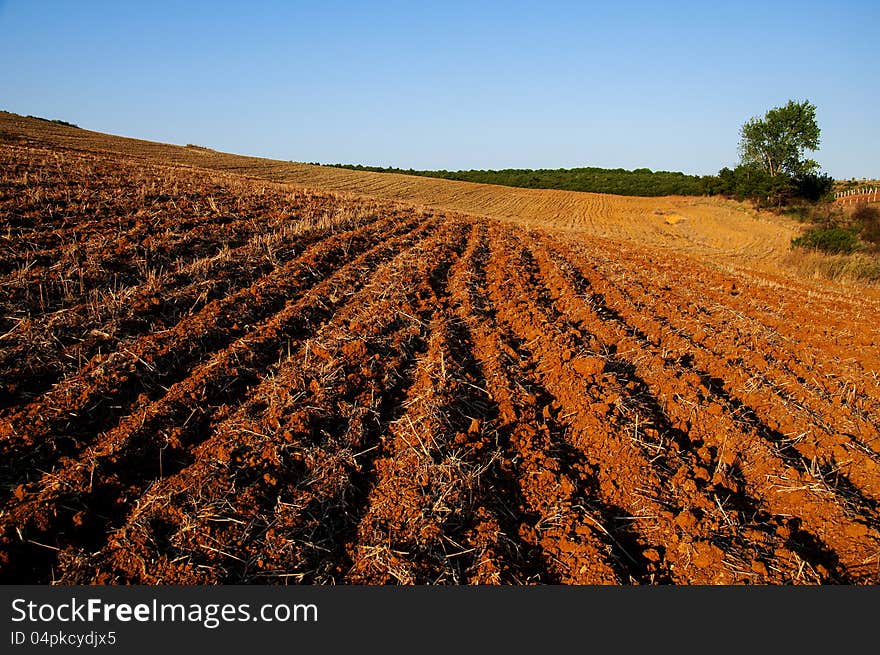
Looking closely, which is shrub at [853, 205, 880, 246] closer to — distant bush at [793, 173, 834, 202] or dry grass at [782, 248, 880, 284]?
dry grass at [782, 248, 880, 284]

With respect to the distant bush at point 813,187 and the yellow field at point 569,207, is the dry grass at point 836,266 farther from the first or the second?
the distant bush at point 813,187

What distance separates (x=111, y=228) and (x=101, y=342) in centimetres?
432

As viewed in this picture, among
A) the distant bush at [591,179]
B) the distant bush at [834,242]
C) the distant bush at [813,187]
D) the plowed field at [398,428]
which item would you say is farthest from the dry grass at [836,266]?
the distant bush at [591,179]

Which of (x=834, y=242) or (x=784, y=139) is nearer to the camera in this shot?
(x=834, y=242)

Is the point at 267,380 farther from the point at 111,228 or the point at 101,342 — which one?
the point at 111,228

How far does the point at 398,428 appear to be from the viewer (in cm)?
399

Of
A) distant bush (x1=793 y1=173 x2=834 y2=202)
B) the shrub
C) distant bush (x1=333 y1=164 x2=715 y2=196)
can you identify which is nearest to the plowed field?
the shrub

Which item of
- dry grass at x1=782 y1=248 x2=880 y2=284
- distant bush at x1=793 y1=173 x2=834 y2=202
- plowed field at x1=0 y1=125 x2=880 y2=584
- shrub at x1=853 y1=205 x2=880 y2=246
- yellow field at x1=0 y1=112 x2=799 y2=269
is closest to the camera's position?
plowed field at x1=0 y1=125 x2=880 y2=584

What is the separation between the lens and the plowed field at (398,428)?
2844 millimetres

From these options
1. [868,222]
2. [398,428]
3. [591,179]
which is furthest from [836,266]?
[591,179]

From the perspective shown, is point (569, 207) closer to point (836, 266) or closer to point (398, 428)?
point (836, 266)

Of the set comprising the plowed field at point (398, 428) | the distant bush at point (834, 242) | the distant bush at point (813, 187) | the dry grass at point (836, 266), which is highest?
the distant bush at point (813, 187)

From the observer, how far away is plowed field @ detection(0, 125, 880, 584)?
2.84 m

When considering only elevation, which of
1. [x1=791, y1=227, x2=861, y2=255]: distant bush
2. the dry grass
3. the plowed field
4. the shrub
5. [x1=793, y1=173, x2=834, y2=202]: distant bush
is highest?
[x1=793, y1=173, x2=834, y2=202]: distant bush
